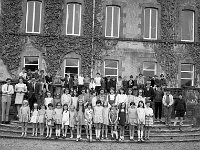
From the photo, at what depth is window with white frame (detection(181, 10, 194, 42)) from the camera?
90.7ft

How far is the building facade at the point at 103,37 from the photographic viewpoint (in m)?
25.4

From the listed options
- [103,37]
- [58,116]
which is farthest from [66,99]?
[103,37]

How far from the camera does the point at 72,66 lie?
1022 inches

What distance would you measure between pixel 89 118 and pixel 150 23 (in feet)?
42.1

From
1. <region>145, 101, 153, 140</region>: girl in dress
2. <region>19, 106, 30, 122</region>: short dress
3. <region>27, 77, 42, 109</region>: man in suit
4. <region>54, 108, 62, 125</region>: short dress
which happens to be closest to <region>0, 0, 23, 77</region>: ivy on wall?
<region>27, 77, 42, 109</region>: man in suit

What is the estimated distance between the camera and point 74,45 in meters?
26.0

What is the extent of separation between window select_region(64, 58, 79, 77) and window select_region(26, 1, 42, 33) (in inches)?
129

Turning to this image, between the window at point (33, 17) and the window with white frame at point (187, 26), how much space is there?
11.5 m

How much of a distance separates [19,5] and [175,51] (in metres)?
12.6

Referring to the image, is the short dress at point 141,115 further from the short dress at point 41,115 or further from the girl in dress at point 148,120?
the short dress at point 41,115

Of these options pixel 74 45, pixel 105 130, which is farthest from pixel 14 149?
pixel 74 45

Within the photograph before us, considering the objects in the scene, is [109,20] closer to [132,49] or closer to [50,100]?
[132,49]

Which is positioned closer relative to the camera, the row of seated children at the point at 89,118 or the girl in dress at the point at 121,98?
the row of seated children at the point at 89,118

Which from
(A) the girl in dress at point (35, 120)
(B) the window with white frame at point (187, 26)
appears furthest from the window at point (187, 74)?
(A) the girl in dress at point (35, 120)
